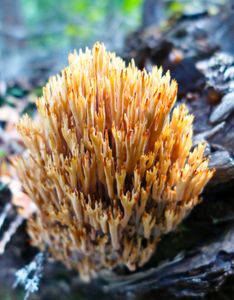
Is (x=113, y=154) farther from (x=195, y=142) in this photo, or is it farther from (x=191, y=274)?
(x=191, y=274)

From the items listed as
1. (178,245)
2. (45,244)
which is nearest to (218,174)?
(178,245)

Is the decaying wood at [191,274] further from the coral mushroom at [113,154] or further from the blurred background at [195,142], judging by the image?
the coral mushroom at [113,154]

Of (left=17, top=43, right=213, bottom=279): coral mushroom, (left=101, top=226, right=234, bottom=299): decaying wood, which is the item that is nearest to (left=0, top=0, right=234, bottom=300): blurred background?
(left=101, top=226, right=234, bottom=299): decaying wood

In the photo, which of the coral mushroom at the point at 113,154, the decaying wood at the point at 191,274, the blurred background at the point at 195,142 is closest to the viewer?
the coral mushroom at the point at 113,154

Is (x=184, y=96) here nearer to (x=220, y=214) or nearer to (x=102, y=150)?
(x=220, y=214)

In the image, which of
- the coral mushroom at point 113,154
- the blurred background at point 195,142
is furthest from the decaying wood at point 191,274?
the coral mushroom at point 113,154

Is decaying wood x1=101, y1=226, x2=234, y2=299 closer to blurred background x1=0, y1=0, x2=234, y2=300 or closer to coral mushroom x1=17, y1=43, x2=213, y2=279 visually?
blurred background x1=0, y1=0, x2=234, y2=300

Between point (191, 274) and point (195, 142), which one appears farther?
point (195, 142)

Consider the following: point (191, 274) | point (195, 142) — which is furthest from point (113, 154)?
point (191, 274)

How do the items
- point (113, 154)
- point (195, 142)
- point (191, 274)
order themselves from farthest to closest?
point (195, 142)
point (191, 274)
point (113, 154)
